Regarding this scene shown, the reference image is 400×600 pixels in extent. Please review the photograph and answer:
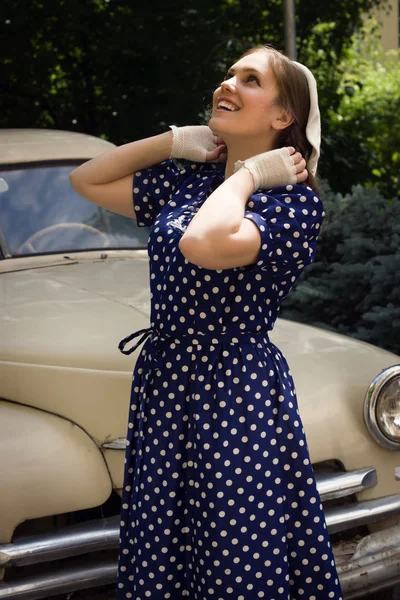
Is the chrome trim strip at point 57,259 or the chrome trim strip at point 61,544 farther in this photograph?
the chrome trim strip at point 57,259

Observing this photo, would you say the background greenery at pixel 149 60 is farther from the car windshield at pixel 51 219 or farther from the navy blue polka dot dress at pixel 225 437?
the navy blue polka dot dress at pixel 225 437

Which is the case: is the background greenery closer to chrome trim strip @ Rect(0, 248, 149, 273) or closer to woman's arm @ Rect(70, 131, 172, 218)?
chrome trim strip @ Rect(0, 248, 149, 273)

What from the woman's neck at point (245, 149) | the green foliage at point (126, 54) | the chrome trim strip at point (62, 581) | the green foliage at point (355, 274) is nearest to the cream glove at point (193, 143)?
the woman's neck at point (245, 149)

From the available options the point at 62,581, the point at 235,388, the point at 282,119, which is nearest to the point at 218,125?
the point at 282,119

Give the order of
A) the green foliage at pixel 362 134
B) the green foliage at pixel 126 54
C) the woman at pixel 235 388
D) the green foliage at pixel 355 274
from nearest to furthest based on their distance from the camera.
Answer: the woman at pixel 235 388, the green foliage at pixel 355 274, the green foliage at pixel 126 54, the green foliage at pixel 362 134

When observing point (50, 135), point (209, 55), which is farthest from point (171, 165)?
point (209, 55)

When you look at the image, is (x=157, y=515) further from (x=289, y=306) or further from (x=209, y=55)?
(x=209, y=55)

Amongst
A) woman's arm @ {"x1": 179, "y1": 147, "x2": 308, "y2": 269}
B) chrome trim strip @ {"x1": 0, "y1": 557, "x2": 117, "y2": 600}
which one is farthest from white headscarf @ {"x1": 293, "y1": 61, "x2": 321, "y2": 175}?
chrome trim strip @ {"x1": 0, "y1": 557, "x2": 117, "y2": 600}

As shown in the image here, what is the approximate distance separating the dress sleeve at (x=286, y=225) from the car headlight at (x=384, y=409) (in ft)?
3.15

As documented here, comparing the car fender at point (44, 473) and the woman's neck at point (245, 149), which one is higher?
the woman's neck at point (245, 149)

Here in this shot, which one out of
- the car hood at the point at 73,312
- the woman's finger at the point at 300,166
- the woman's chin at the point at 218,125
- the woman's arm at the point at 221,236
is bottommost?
the car hood at the point at 73,312

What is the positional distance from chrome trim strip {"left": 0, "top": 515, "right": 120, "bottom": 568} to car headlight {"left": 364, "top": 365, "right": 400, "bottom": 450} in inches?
35.7

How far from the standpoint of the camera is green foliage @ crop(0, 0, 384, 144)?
7.22 meters

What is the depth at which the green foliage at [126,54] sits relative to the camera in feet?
23.7
